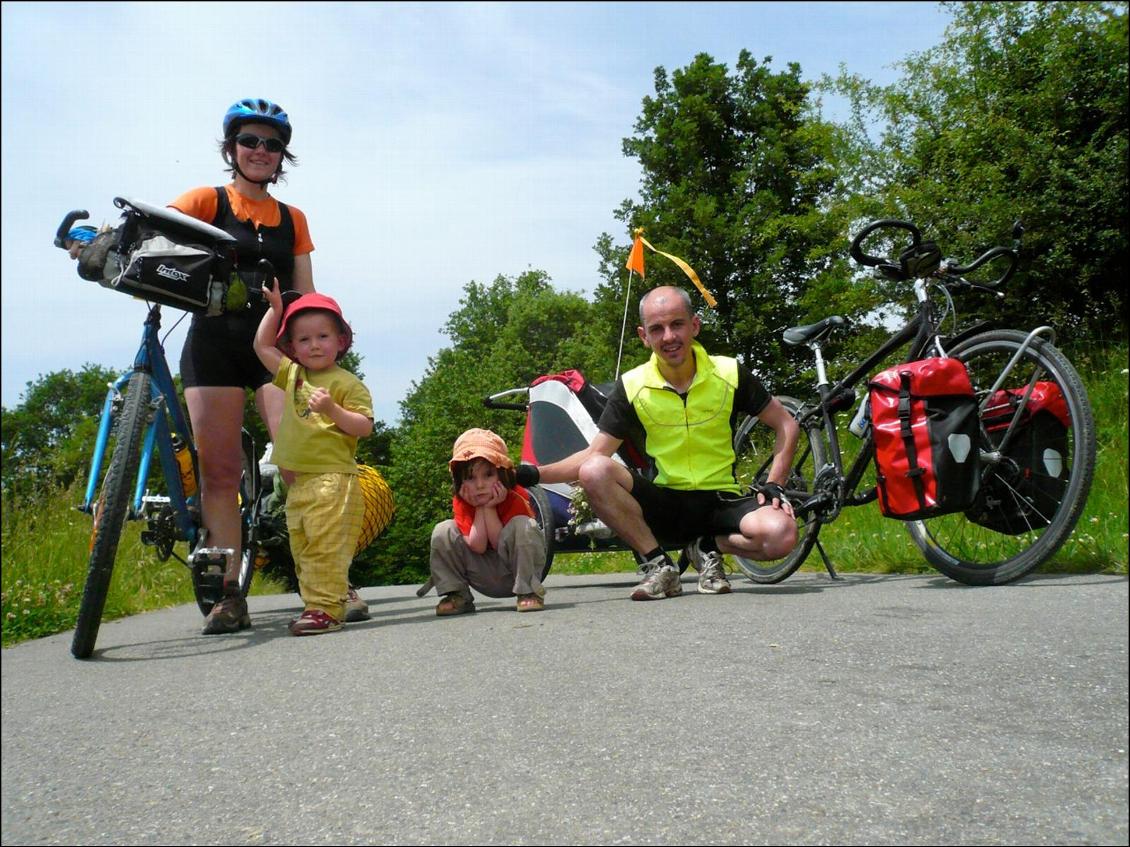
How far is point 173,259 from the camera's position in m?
3.36

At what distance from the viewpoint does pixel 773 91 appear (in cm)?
205

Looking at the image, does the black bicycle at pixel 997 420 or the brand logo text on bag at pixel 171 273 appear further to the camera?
the brand logo text on bag at pixel 171 273

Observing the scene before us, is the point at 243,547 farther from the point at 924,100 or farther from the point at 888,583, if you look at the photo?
the point at 924,100

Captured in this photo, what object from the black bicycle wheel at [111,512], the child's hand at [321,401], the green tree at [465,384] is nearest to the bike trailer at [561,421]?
the child's hand at [321,401]

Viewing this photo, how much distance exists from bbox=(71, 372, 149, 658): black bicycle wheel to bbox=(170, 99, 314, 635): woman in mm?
425

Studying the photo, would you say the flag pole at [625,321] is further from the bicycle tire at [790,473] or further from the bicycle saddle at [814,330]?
the bicycle tire at [790,473]

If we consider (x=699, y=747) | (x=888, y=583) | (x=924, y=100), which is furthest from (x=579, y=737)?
(x=888, y=583)

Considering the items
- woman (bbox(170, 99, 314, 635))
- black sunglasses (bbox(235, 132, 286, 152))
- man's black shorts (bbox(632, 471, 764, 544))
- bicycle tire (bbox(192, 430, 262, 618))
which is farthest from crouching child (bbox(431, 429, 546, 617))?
black sunglasses (bbox(235, 132, 286, 152))

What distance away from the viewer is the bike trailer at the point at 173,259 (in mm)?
3281

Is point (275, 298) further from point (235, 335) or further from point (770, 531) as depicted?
point (770, 531)

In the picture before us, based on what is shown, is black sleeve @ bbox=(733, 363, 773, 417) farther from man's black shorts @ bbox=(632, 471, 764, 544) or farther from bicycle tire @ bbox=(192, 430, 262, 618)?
bicycle tire @ bbox=(192, 430, 262, 618)

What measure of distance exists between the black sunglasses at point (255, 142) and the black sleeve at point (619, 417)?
170 cm

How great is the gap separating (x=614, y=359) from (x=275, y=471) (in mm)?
1774

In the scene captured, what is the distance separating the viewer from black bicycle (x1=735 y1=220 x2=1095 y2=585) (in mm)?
2377
